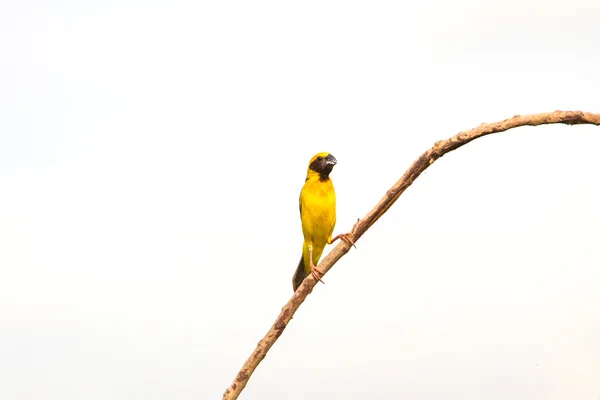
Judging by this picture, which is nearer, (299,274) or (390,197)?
(390,197)

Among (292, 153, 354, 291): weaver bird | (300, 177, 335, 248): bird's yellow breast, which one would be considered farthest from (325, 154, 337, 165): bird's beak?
(300, 177, 335, 248): bird's yellow breast

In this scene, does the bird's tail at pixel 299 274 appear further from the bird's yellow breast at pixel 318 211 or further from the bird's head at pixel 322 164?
the bird's head at pixel 322 164

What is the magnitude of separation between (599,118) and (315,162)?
158 inches

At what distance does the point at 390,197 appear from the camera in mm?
6832

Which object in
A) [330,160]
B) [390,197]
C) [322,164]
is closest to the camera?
[390,197]

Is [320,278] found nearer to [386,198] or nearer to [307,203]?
[386,198]

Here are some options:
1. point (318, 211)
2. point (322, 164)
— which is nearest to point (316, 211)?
point (318, 211)

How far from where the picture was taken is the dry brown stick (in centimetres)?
664

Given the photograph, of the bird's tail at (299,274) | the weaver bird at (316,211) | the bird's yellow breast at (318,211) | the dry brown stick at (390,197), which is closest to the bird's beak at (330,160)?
the weaver bird at (316,211)

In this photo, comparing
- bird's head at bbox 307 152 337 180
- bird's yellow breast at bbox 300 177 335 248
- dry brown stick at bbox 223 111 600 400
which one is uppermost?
bird's head at bbox 307 152 337 180

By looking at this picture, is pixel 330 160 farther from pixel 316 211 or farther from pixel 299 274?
pixel 299 274

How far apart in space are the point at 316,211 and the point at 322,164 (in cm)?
57

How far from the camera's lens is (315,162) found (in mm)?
10094

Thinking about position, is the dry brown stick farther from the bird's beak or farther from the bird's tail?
the bird's beak
